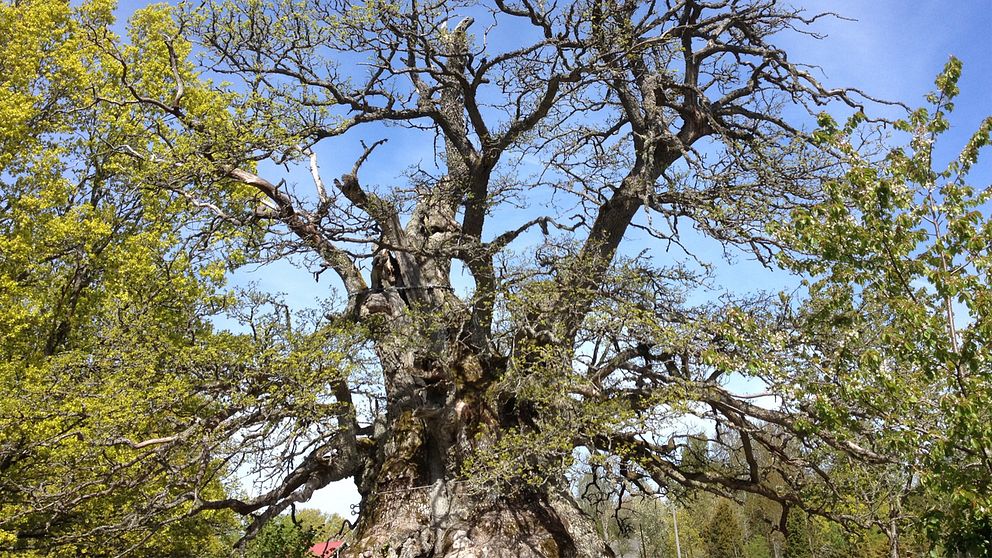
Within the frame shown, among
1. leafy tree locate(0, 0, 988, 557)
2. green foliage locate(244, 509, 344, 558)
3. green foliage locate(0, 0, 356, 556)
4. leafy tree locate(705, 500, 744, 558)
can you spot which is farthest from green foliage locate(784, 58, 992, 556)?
leafy tree locate(705, 500, 744, 558)

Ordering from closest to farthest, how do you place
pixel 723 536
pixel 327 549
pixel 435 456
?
1. pixel 435 456
2. pixel 327 549
3. pixel 723 536

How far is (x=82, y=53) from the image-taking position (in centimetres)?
1487

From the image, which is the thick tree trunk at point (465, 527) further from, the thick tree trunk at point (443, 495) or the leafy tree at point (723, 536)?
the leafy tree at point (723, 536)

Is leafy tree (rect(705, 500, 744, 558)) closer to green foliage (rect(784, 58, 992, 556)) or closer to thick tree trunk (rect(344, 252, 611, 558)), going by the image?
thick tree trunk (rect(344, 252, 611, 558))

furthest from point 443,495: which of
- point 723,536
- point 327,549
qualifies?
point 723,536

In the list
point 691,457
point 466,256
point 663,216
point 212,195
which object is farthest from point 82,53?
point 691,457

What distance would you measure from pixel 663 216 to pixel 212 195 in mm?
6670

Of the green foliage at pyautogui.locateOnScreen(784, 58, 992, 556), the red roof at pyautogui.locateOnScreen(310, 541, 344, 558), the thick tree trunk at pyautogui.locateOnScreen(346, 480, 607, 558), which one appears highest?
the green foliage at pyautogui.locateOnScreen(784, 58, 992, 556)

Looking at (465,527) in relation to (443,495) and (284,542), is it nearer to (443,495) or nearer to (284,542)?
(443,495)

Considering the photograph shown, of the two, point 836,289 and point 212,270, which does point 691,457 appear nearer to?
point 836,289

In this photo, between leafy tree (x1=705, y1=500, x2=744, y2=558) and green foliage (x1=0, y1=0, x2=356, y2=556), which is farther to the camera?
leafy tree (x1=705, y1=500, x2=744, y2=558)

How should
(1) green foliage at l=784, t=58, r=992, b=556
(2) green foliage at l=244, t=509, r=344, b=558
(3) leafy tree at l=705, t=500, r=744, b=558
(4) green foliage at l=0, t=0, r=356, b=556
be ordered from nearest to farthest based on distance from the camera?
(1) green foliage at l=784, t=58, r=992, b=556
(4) green foliage at l=0, t=0, r=356, b=556
(2) green foliage at l=244, t=509, r=344, b=558
(3) leafy tree at l=705, t=500, r=744, b=558

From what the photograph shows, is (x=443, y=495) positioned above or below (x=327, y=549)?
above

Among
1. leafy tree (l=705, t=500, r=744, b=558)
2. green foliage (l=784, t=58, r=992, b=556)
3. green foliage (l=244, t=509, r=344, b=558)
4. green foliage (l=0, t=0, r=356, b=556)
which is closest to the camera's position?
green foliage (l=784, t=58, r=992, b=556)
